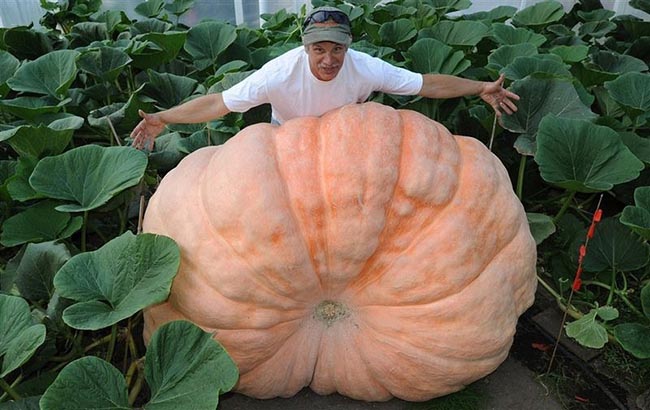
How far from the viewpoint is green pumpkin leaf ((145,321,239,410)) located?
137cm

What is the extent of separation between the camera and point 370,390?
1.80 meters

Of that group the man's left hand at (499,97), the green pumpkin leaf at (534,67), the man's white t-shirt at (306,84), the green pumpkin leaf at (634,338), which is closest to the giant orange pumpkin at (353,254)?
the green pumpkin leaf at (634,338)

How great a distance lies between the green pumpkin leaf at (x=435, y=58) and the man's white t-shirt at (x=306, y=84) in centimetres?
69

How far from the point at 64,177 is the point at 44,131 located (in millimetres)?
265

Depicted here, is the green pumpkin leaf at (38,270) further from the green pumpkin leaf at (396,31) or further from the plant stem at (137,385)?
the green pumpkin leaf at (396,31)

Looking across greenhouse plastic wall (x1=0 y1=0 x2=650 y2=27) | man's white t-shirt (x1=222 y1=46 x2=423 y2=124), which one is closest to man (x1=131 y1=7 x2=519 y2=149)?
man's white t-shirt (x1=222 y1=46 x2=423 y2=124)

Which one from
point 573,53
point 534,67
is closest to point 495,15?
point 573,53

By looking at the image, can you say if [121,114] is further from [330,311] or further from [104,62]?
[330,311]

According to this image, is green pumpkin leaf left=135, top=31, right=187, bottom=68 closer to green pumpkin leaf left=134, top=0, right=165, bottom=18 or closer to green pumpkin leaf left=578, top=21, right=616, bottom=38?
green pumpkin leaf left=134, top=0, right=165, bottom=18

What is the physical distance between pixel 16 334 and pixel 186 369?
0.44m

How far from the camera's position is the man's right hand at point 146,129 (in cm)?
216

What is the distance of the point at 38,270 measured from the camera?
186 cm

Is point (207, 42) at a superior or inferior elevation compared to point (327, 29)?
inferior

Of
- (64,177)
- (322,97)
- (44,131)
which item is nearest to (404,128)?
(322,97)
